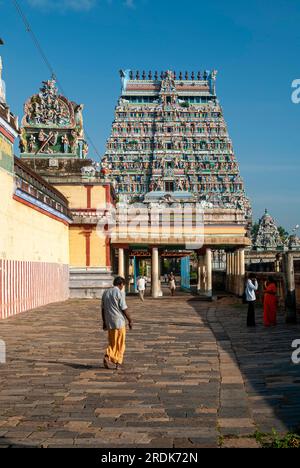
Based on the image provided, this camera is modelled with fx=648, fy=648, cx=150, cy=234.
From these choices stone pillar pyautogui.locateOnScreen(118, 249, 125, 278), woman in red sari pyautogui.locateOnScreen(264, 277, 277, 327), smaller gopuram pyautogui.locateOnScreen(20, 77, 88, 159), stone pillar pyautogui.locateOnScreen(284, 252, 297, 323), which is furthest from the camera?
smaller gopuram pyautogui.locateOnScreen(20, 77, 88, 159)

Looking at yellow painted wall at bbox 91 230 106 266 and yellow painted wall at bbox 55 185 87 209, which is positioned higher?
yellow painted wall at bbox 55 185 87 209

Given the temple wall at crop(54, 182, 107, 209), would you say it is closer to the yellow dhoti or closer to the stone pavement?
the stone pavement

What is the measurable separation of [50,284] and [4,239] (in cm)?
821

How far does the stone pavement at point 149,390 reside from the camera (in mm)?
5855

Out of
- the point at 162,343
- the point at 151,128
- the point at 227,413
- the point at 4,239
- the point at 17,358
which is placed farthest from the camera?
the point at 151,128

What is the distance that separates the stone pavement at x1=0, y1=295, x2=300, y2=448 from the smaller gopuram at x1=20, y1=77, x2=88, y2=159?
79.4 ft

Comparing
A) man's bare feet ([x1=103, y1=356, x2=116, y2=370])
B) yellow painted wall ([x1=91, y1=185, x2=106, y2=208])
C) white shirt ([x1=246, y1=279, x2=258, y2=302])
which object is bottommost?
man's bare feet ([x1=103, y1=356, x2=116, y2=370])

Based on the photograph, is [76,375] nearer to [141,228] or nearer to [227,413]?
[227,413]

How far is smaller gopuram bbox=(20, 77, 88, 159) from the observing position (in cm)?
3738

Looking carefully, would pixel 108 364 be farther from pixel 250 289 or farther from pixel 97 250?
pixel 97 250

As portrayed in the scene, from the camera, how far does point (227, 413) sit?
666 cm

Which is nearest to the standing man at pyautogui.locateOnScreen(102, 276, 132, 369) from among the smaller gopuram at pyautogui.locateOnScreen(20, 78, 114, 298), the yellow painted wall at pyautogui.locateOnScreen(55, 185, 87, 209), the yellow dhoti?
the yellow dhoti
